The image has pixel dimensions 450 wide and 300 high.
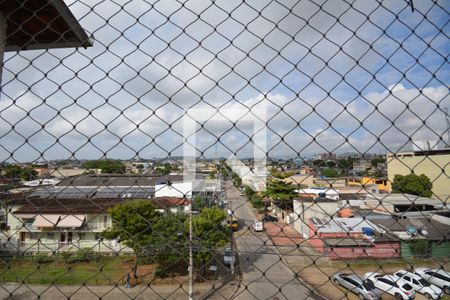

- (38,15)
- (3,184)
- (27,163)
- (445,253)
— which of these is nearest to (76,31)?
(38,15)

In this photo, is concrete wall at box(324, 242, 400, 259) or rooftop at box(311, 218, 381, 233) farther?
concrete wall at box(324, 242, 400, 259)

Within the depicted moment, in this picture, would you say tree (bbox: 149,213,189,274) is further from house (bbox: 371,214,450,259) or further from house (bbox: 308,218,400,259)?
house (bbox: 371,214,450,259)

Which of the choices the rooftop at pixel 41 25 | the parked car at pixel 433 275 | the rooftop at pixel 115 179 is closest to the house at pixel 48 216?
the rooftop at pixel 115 179

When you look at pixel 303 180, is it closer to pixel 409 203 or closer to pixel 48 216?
pixel 409 203

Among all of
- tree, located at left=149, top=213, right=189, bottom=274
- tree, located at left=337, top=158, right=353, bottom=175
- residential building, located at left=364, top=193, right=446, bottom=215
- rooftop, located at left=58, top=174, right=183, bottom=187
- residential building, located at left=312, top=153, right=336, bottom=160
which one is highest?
residential building, located at left=312, top=153, right=336, bottom=160

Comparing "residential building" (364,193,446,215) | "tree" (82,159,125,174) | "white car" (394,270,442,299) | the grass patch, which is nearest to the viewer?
"tree" (82,159,125,174)

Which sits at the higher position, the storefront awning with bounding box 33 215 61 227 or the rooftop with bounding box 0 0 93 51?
the rooftop with bounding box 0 0 93 51

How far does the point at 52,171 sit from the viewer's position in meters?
1.14

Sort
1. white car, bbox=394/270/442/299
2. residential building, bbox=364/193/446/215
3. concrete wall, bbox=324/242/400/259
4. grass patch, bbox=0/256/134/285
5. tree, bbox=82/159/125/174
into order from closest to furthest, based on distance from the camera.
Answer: tree, bbox=82/159/125/174 < grass patch, bbox=0/256/134/285 < residential building, bbox=364/193/446/215 < white car, bbox=394/270/442/299 < concrete wall, bbox=324/242/400/259

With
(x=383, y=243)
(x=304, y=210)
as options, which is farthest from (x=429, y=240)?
(x=383, y=243)

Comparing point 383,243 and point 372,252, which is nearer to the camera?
point 372,252

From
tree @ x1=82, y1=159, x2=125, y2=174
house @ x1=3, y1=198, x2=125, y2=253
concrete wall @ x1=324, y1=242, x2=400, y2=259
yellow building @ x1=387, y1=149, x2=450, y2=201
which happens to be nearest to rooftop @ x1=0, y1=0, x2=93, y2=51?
tree @ x1=82, y1=159, x2=125, y2=174

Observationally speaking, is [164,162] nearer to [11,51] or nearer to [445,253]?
[11,51]

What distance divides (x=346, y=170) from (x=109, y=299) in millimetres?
7374
